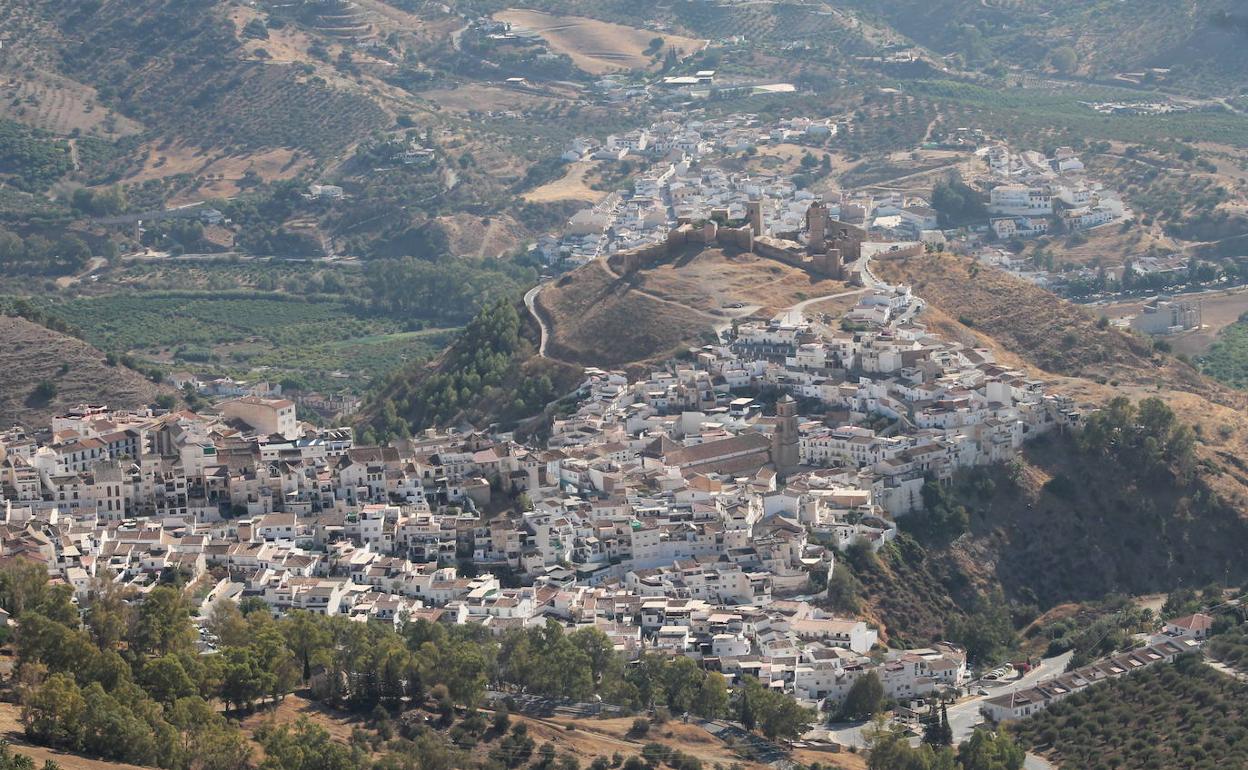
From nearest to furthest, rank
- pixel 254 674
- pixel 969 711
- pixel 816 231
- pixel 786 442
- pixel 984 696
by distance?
pixel 254 674 → pixel 969 711 → pixel 984 696 → pixel 786 442 → pixel 816 231

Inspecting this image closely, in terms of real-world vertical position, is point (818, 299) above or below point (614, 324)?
above

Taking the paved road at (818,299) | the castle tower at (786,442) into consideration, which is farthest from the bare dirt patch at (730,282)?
the castle tower at (786,442)

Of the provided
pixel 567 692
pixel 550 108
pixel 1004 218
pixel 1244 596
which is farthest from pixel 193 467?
pixel 550 108

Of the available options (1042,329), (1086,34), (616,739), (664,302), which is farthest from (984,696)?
(1086,34)

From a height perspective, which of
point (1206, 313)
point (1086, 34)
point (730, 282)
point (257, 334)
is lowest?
point (257, 334)

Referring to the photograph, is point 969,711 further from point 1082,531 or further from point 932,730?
point 1082,531

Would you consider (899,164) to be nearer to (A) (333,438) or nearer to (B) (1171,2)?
(B) (1171,2)

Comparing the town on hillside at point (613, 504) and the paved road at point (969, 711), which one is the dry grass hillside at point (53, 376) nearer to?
the town on hillside at point (613, 504)
